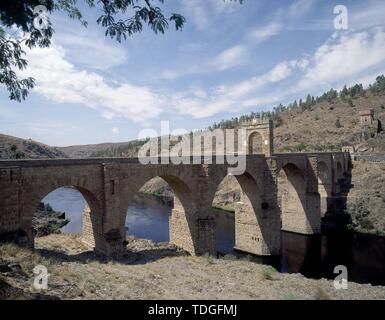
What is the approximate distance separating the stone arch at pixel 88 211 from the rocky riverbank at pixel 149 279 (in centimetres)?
Answer: 62

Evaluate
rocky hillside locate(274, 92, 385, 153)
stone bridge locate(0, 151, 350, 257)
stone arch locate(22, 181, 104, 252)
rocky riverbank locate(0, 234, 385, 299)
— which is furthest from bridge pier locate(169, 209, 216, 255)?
rocky hillside locate(274, 92, 385, 153)

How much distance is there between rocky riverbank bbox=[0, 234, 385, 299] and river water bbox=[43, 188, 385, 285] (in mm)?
6213

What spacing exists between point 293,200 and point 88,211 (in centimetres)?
1818

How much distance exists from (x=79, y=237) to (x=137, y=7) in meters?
14.3

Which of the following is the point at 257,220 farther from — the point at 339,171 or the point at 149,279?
the point at 339,171

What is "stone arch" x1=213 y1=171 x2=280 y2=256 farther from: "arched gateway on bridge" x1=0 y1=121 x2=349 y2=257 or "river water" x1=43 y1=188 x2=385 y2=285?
"river water" x1=43 y1=188 x2=385 y2=285

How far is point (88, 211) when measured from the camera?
14.3m

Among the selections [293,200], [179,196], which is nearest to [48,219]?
[179,196]

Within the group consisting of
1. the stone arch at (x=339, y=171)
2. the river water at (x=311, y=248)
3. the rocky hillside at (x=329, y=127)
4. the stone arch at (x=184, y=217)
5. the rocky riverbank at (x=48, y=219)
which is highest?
the rocky hillside at (x=329, y=127)

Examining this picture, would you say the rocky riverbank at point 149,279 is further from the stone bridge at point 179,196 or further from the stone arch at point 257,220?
the stone arch at point 257,220

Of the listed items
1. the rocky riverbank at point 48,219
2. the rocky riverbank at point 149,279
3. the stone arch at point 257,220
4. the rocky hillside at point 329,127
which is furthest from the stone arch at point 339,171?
the rocky riverbank at point 48,219

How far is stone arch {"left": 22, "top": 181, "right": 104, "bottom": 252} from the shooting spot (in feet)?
37.1

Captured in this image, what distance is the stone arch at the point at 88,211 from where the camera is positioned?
11305 millimetres

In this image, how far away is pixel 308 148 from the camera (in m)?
49.2
